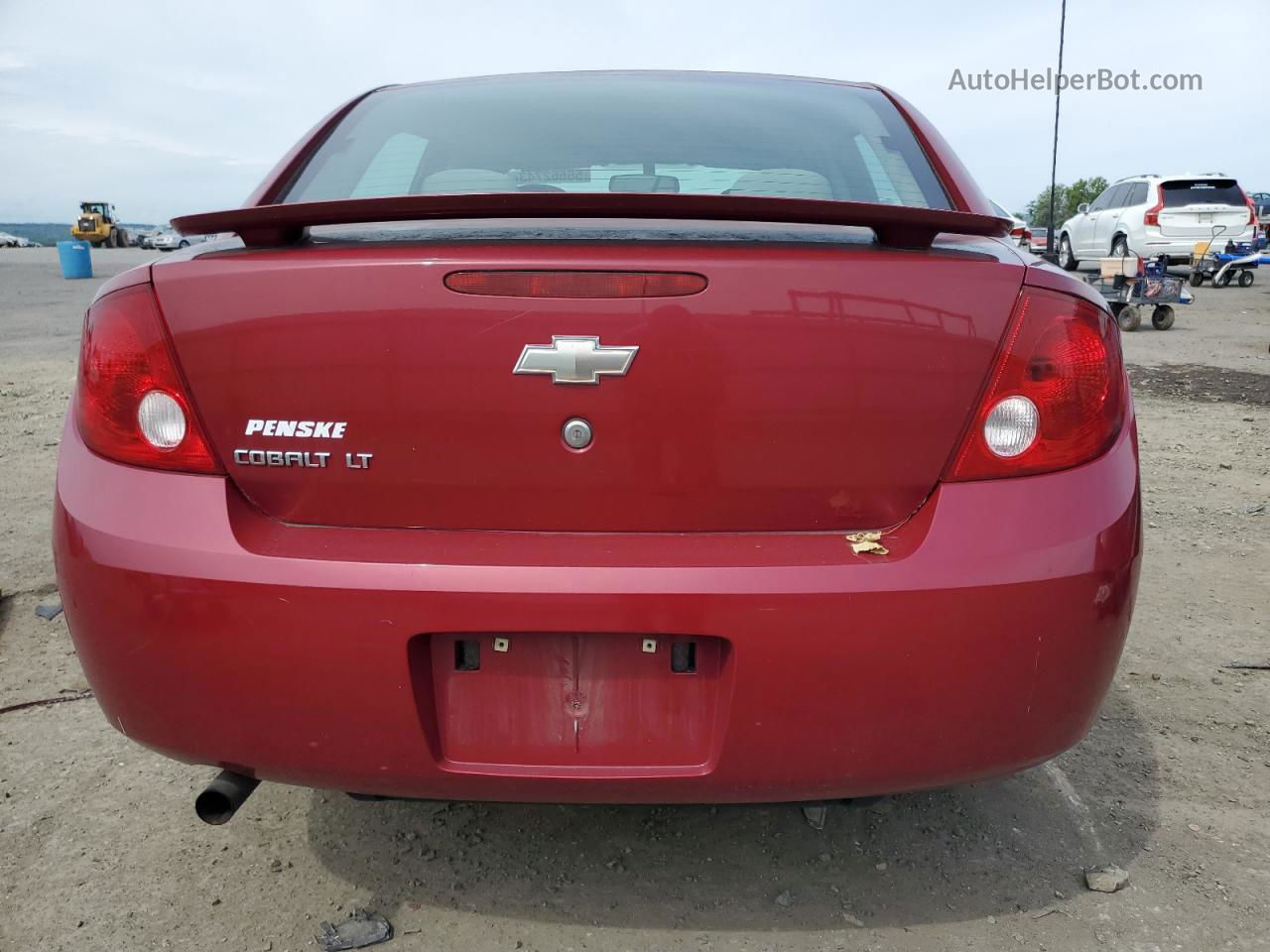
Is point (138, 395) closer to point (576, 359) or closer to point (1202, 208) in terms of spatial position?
point (576, 359)

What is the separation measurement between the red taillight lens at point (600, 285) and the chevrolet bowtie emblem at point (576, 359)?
71 mm

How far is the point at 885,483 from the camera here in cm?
152

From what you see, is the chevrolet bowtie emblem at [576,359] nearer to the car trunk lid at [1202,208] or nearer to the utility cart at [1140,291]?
the utility cart at [1140,291]

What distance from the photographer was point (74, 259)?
72.5 ft

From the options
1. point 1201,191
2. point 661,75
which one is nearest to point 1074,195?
point 1201,191

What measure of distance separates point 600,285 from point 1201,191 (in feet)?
65.7

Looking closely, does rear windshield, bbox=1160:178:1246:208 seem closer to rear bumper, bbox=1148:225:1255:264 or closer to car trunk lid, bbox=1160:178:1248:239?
car trunk lid, bbox=1160:178:1248:239

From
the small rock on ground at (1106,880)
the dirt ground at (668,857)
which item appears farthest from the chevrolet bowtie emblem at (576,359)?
the small rock on ground at (1106,880)

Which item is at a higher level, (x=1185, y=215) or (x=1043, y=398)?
(x=1043, y=398)

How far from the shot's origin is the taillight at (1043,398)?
152 cm

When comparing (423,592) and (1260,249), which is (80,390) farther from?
(1260,249)

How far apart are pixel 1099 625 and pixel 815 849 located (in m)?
0.86

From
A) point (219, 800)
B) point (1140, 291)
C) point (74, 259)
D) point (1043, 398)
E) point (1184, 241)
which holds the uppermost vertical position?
point (1043, 398)

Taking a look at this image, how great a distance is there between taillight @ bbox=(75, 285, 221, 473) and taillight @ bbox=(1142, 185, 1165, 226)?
64.2 ft
